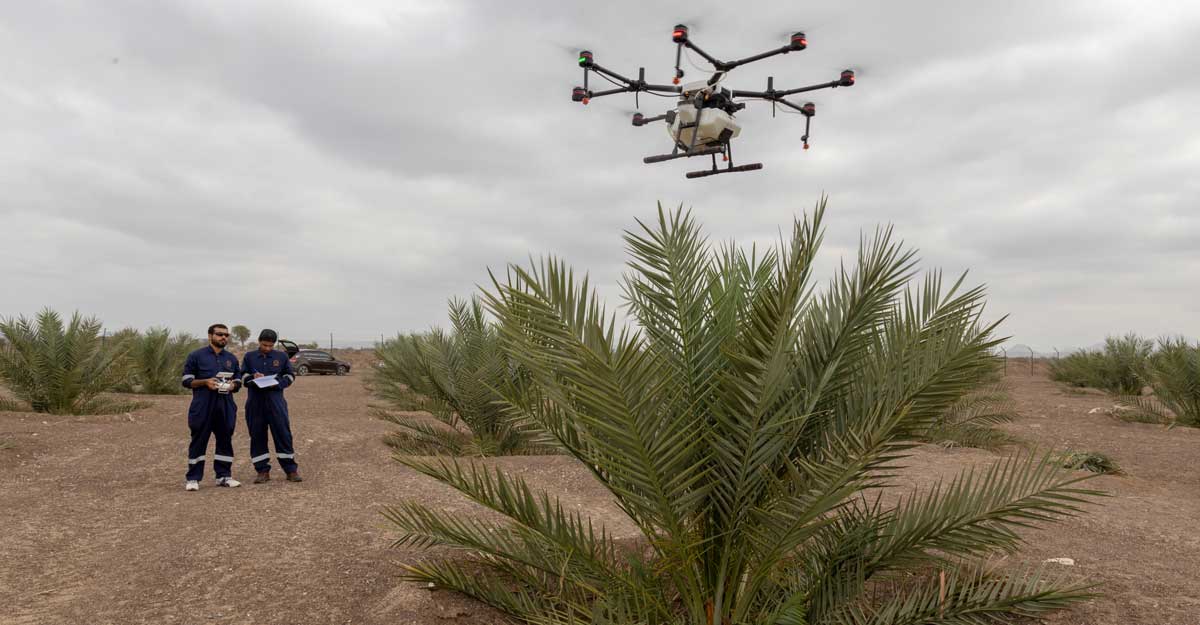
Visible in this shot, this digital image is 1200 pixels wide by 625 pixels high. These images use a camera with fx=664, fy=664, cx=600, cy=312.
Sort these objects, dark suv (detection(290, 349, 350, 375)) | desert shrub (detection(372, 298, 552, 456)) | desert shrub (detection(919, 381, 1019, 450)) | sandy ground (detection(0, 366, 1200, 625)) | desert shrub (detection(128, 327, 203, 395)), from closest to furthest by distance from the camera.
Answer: sandy ground (detection(0, 366, 1200, 625))
desert shrub (detection(372, 298, 552, 456))
desert shrub (detection(919, 381, 1019, 450))
desert shrub (detection(128, 327, 203, 395))
dark suv (detection(290, 349, 350, 375))

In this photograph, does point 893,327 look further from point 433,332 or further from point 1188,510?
point 433,332

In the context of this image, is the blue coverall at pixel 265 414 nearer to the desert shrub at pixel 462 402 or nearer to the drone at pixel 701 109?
the desert shrub at pixel 462 402

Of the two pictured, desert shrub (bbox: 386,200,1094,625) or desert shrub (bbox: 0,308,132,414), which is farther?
desert shrub (bbox: 0,308,132,414)

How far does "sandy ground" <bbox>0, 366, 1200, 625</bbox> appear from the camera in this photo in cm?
337

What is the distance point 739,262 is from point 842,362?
2.35 feet

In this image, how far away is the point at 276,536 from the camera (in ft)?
14.8

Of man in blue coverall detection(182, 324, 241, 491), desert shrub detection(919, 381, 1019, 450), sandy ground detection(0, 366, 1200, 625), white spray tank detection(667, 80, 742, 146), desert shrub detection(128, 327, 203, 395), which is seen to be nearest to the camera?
sandy ground detection(0, 366, 1200, 625)

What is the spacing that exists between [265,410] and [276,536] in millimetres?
2113

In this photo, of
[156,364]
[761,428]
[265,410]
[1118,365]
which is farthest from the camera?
[1118,365]

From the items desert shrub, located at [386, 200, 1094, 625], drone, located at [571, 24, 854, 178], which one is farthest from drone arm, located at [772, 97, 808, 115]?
desert shrub, located at [386, 200, 1094, 625]

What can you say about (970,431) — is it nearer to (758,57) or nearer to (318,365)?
(758,57)

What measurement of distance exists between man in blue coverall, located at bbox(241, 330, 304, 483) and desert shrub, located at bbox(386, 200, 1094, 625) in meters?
4.21

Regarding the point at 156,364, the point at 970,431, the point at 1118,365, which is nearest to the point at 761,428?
the point at 970,431

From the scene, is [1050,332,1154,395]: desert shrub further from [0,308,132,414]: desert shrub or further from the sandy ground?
[0,308,132,414]: desert shrub
